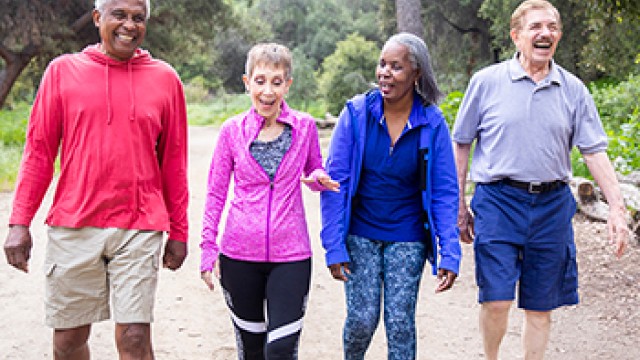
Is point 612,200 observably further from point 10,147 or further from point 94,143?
point 10,147

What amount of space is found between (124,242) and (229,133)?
2.49 ft

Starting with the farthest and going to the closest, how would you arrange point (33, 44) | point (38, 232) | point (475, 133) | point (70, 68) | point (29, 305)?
1. point (33, 44)
2. point (38, 232)
3. point (29, 305)
4. point (475, 133)
5. point (70, 68)

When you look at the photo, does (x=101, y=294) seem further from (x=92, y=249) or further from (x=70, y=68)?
(x=70, y=68)

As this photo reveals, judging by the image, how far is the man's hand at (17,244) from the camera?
347cm

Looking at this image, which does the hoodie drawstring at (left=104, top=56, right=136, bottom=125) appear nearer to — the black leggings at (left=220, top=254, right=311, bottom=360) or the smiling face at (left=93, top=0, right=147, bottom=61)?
the smiling face at (left=93, top=0, right=147, bottom=61)

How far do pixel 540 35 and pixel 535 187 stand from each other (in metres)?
0.87

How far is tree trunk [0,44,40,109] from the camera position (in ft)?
61.3

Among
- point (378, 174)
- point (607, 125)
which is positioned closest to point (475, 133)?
point (378, 174)

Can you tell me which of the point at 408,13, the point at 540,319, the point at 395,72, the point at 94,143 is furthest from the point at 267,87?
the point at 408,13

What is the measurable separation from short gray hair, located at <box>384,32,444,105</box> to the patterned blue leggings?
30.5 inches

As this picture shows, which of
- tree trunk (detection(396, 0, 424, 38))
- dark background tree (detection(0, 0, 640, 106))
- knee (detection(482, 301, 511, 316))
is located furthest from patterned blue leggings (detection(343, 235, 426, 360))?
tree trunk (detection(396, 0, 424, 38))

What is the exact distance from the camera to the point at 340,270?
383 centimetres

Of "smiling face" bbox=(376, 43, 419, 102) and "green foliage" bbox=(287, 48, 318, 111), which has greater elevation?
"smiling face" bbox=(376, 43, 419, 102)

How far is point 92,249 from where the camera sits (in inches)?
138
